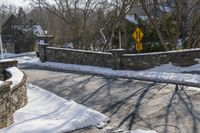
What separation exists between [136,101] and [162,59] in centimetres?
733

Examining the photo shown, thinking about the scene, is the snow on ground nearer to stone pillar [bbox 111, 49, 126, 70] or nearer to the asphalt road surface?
stone pillar [bbox 111, 49, 126, 70]

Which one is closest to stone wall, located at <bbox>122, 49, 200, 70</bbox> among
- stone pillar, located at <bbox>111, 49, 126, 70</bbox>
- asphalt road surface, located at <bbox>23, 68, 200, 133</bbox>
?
stone pillar, located at <bbox>111, 49, 126, 70</bbox>

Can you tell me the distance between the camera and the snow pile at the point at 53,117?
9023 mm

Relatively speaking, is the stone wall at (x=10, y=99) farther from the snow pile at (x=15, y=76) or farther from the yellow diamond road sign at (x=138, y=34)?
the yellow diamond road sign at (x=138, y=34)

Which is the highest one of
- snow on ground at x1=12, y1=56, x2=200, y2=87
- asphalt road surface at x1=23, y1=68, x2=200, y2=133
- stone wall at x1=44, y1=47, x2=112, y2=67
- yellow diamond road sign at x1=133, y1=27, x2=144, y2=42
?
yellow diamond road sign at x1=133, y1=27, x2=144, y2=42

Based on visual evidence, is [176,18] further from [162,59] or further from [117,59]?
[117,59]

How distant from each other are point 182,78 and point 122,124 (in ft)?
22.1

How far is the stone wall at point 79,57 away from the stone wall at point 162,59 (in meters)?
1.81

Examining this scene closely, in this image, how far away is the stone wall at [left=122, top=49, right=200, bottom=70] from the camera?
1872 cm

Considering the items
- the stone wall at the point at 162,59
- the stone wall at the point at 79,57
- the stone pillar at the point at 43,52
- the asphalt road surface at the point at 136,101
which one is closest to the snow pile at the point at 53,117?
the asphalt road surface at the point at 136,101

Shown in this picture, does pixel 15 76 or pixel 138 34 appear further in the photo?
pixel 138 34

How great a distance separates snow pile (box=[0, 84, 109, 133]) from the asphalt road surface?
44 cm

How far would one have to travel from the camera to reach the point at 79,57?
24.0 m

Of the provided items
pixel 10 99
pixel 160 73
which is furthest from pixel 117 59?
pixel 10 99
